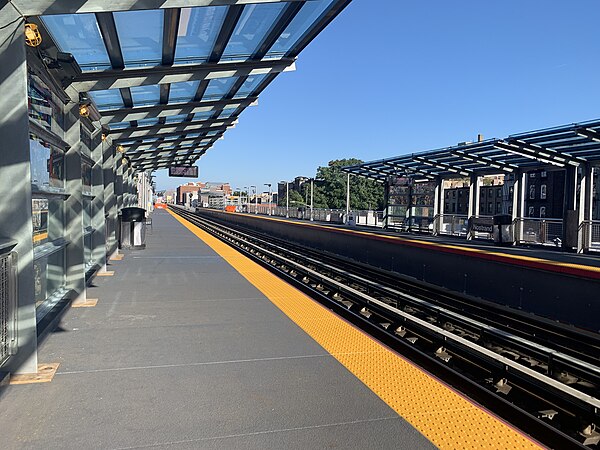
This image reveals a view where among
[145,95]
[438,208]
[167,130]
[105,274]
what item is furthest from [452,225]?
[105,274]

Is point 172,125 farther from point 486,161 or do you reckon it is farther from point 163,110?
point 486,161

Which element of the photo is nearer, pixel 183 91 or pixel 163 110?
pixel 183 91

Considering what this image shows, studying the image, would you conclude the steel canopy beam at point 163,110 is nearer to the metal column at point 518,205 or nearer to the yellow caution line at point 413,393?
the yellow caution line at point 413,393

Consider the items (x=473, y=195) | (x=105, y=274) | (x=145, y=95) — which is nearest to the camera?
(x=145, y=95)

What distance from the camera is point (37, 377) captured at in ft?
14.2

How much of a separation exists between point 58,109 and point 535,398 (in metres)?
7.07

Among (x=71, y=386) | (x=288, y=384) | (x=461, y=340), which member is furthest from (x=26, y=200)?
(x=461, y=340)

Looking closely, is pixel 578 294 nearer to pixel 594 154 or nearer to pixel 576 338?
pixel 576 338

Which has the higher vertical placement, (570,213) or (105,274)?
(570,213)

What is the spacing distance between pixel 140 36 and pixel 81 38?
79 cm

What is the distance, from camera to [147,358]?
16.1 feet

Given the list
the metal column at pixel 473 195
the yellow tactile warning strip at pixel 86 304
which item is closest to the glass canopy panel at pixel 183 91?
the yellow tactile warning strip at pixel 86 304

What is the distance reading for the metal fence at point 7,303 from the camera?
4.17m

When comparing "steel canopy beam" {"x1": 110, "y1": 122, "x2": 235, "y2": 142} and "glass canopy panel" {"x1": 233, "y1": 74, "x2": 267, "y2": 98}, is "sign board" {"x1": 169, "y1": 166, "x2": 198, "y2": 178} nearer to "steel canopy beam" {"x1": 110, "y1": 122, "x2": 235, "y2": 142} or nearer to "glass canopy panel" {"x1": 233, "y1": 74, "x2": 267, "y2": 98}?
"steel canopy beam" {"x1": 110, "y1": 122, "x2": 235, "y2": 142}
